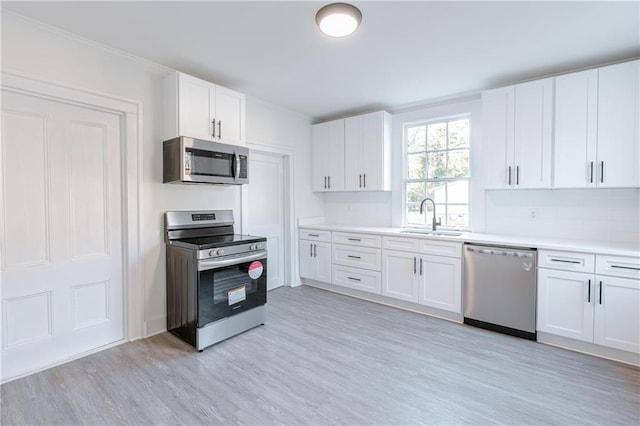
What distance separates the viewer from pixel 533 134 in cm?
314

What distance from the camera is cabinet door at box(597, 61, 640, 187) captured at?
267 cm

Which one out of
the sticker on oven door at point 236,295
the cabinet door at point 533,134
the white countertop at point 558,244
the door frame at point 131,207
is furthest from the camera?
the cabinet door at point 533,134

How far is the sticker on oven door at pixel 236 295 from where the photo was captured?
9.64 feet

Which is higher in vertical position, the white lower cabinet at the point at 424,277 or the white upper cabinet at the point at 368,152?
the white upper cabinet at the point at 368,152

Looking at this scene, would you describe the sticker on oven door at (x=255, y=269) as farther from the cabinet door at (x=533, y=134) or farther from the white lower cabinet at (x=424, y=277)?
the cabinet door at (x=533, y=134)

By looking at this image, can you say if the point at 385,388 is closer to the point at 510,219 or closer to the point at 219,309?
the point at 219,309

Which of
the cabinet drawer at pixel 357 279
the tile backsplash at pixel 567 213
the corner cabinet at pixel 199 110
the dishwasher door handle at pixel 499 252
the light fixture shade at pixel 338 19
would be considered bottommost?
the cabinet drawer at pixel 357 279

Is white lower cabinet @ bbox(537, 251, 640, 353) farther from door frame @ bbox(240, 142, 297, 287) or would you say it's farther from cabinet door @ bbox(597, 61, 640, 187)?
door frame @ bbox(240, 142, 297, 287)

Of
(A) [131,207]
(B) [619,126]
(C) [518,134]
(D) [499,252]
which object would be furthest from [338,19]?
(B) [619,126]

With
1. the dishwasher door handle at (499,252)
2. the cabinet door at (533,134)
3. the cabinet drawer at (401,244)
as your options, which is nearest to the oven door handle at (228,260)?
the cabinet drawer at (401,244)

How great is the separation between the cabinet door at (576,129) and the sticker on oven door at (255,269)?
9.98 ft

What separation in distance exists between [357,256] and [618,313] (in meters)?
2.51

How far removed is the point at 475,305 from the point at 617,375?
3.63 ft

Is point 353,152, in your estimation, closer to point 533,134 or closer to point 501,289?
point 533,134
